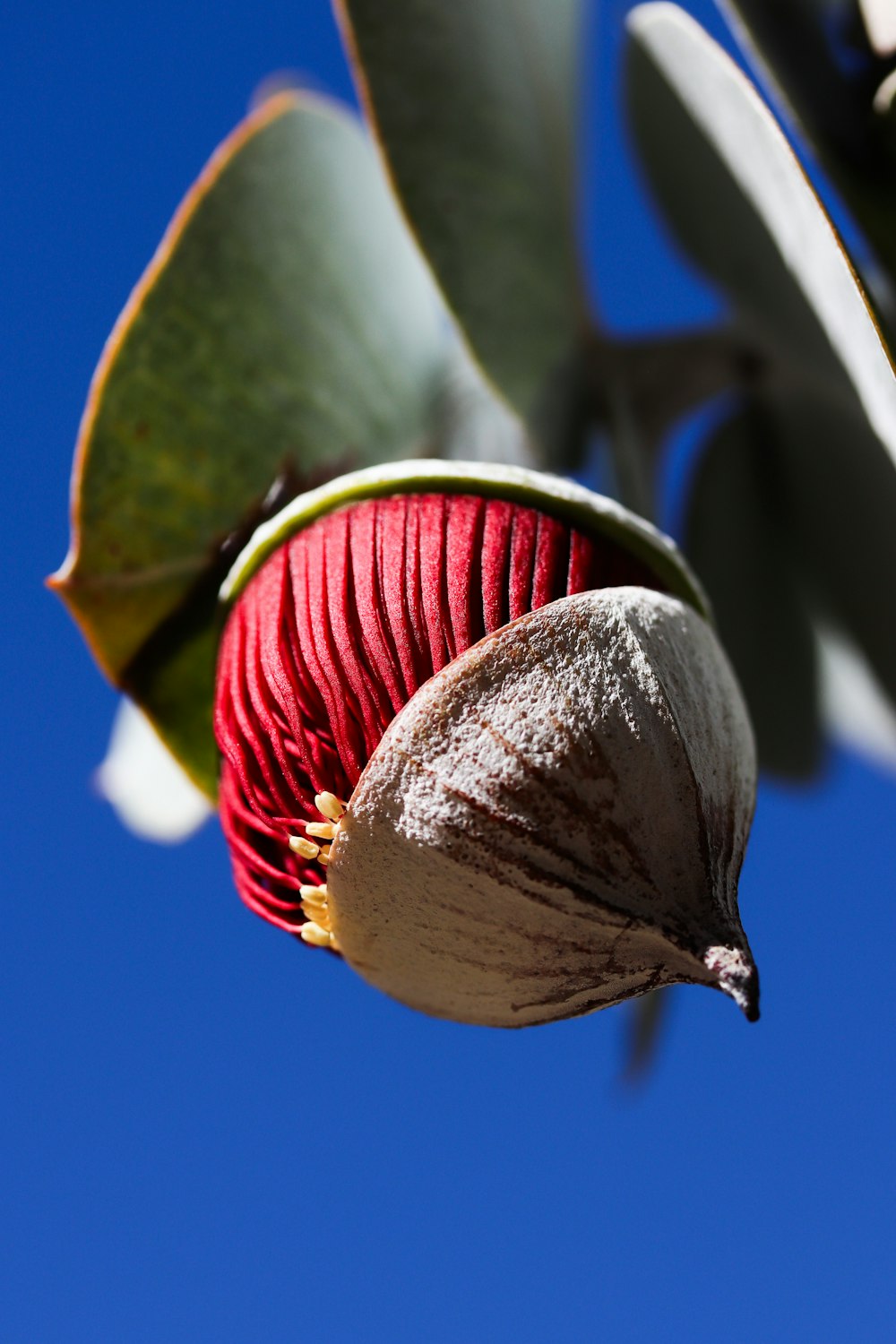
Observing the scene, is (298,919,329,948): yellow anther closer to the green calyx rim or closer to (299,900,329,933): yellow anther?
(299,900,329,933): yellow anther

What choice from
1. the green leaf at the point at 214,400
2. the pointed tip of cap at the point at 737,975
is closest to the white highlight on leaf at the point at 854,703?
the green leaf at the point at 214,400

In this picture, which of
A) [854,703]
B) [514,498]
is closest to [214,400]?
[514,498]

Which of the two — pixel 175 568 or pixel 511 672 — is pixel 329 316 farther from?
pixel 511 672

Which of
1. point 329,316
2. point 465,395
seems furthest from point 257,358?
point 465,395

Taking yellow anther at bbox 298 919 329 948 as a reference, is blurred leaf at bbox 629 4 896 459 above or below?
above

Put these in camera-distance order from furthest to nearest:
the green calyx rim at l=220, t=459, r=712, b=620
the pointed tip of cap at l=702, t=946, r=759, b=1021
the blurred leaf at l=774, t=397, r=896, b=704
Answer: the blurred leaf at l=774, t=397, r=896, b=704
the green calyx rim at l=220, t=459, r=712, b=620
the pointed tip of cap at l=702, t=946, r=759, b=1021

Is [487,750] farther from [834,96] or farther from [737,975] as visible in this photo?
[834,96]

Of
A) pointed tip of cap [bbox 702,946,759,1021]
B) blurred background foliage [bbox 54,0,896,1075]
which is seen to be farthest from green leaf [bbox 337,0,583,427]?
pointed tip of cap [bbox 702,946,759,1021]

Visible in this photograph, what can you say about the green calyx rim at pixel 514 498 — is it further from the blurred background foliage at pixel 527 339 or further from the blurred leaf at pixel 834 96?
the blurred leaf at pixel 834 96
